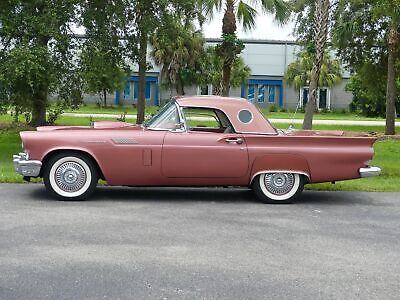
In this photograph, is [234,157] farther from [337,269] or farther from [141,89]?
[141,89]

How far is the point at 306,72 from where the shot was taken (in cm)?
5638

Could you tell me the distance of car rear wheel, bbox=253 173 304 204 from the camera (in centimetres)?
829

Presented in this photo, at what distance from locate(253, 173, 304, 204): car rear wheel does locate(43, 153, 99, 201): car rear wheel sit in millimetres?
2233

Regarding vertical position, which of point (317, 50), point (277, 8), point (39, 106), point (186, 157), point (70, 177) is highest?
point (277, 8)

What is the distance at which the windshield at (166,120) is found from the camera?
27.1 feet

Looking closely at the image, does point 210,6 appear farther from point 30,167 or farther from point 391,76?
point 30,167

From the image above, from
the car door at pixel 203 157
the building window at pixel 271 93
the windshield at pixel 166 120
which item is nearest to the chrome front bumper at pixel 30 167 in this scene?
the windshield at pixel 166 120

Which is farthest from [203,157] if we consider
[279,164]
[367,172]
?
[367,172]

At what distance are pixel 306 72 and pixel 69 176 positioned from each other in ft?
165

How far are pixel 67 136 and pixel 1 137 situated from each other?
11610 mm

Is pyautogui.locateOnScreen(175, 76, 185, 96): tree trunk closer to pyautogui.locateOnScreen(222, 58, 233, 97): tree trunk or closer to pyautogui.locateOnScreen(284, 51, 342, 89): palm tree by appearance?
pyautogui.locateOnScreen(284, 51, 342, 89): palm tree

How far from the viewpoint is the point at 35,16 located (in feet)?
38.8

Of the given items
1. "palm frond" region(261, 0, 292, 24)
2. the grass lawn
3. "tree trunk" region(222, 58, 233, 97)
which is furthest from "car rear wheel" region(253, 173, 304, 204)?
"tree trunk" region(222, 58, 233, 97)

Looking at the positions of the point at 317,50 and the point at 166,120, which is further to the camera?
the point at 317,50
